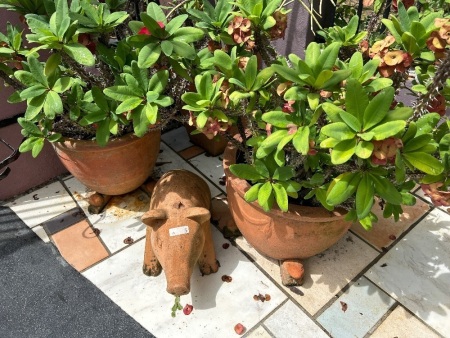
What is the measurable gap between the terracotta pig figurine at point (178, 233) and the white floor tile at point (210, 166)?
1.55ft

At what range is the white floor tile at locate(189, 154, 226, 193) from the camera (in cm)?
237

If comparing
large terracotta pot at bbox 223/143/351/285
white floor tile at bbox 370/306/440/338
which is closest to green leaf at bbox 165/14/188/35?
large terracotta pot at bbox 223/143/351/285

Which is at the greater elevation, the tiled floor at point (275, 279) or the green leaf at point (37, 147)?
the green leaf at point (37, 147)

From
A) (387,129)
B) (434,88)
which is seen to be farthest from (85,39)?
(434,88)

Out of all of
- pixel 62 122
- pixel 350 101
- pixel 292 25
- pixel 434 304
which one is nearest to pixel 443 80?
pixel 350 101

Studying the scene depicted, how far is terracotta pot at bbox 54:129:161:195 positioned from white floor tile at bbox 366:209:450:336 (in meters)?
1.32

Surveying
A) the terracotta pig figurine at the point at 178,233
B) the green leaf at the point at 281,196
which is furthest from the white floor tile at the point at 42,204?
the green leaf at the point at 281,196

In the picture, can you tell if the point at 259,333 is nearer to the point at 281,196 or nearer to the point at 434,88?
the point at 281,196

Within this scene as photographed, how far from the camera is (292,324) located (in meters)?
1.63

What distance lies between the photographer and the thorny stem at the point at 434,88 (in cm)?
105

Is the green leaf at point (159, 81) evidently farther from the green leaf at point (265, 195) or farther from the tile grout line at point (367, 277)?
the tile grout line at point (367, 277)

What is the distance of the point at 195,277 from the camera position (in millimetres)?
1811

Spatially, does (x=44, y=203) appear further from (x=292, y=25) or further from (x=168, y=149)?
(x=292, y=25)

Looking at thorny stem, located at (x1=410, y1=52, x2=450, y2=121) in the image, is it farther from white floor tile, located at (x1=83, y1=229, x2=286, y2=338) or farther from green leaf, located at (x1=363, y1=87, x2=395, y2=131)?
white floor tile, located at (x1=83, y1=229, x2=286, y2=338)
